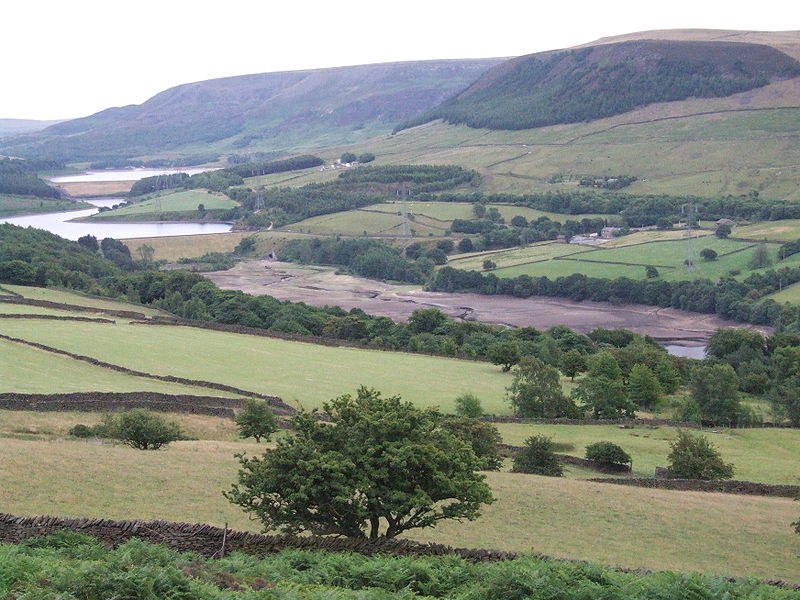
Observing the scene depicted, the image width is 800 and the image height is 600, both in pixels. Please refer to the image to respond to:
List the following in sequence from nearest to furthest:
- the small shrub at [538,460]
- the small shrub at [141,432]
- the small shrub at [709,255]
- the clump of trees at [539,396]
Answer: the small shrub at [141,432] → the small shrub at [538,460] → the clump of trees at [539,396] → the small shrub at [709,255]

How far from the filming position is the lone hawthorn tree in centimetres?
2577

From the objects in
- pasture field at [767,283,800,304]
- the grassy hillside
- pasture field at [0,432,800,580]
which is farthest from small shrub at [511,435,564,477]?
pasture field at [767,283,800,304]

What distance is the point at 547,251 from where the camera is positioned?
517 ft

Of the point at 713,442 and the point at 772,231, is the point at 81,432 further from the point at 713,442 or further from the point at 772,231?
the point at 772,231

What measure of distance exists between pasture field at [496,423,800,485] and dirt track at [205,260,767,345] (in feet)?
171

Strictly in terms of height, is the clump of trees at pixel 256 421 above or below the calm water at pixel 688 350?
above

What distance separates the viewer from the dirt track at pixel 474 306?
118 metres

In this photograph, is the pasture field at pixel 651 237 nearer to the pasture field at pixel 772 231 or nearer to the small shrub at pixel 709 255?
the pasture field at pixel 772 231

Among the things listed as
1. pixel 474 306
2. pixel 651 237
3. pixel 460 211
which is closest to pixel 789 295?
pixel 474 306

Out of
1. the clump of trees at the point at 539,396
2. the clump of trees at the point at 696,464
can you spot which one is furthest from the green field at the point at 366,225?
the clump of trees at the point at 696,464

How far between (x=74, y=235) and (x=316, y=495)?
549 feet

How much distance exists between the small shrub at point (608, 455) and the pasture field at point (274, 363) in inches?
486

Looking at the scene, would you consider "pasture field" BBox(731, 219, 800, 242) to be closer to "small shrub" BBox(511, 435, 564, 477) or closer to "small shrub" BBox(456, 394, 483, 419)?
"small shrub" BBox(456, 394, 483, 419)

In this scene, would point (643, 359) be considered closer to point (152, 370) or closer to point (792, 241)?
point (152, 370)
